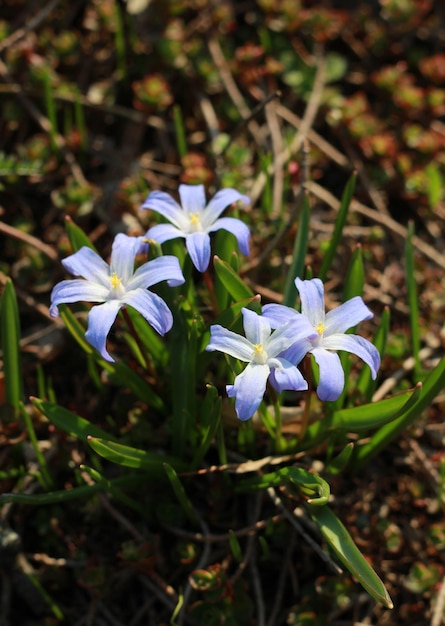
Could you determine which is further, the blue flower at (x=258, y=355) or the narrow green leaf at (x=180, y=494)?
the narrow green leaf at (x=180, y=494)

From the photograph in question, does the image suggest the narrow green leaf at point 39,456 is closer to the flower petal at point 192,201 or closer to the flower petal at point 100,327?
the flower petal at point 100,327

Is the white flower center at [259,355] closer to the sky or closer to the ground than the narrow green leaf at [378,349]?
closer to the sky

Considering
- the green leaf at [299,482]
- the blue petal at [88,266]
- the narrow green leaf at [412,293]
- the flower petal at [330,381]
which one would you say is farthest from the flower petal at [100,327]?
the narrow green leaf at [412,293]

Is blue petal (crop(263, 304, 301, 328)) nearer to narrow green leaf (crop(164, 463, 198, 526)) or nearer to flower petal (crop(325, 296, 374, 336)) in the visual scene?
flower petal (crop(325, 296, 374, 336))

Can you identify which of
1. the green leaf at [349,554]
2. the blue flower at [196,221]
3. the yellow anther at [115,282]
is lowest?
the green leaf at [349,554]

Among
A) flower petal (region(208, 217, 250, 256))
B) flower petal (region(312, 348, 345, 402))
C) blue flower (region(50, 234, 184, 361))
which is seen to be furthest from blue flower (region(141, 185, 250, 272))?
flower petal (region(312, 348, 345, 402))

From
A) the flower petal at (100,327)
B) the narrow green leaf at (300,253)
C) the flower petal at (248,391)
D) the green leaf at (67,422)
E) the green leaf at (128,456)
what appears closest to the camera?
the flower petal at (248,391)

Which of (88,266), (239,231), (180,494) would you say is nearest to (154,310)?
(88,266)

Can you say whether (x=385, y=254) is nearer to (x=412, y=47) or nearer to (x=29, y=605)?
(x=412, y=47)
